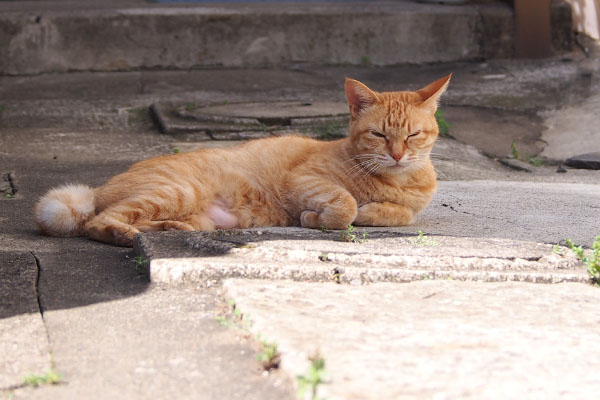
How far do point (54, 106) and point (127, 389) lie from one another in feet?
18.0

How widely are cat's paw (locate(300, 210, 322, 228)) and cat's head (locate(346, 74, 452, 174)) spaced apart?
15.1 inches

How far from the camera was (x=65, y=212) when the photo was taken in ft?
12.1

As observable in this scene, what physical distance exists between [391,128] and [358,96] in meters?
0.30

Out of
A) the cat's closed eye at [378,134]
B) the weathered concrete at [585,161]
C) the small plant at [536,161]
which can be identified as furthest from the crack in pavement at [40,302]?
the weathered concrete at [585,161]

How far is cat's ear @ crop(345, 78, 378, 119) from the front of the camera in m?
3.97

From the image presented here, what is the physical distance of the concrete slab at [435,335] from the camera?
1989 millimetres

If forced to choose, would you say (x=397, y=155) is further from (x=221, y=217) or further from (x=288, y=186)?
(x=221, y=217)

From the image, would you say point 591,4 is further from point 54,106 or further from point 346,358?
point 346,358

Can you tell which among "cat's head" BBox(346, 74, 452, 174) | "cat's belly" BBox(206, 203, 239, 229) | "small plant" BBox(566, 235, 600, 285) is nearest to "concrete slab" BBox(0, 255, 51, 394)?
"cat's belly" BBox(206, 203, 239, 229)

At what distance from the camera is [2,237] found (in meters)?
3.67

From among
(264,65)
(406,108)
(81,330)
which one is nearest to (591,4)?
(264,65)

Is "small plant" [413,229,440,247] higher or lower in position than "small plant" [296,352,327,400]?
higher

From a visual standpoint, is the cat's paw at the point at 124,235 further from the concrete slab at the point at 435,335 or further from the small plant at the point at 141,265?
the concrete slab at the point at 435,335

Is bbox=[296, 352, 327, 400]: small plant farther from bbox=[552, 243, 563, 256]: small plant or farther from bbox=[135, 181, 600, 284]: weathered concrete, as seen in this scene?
bbox=[552, 243, 563, 256]: small plant
